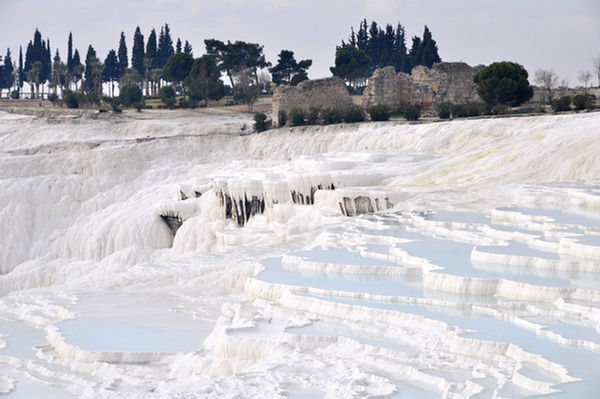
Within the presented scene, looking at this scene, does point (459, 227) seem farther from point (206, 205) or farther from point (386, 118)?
point (386, 118)

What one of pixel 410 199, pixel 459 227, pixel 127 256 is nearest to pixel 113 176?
pixel 127 256

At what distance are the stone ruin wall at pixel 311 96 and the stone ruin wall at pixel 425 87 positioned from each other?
3.71ft

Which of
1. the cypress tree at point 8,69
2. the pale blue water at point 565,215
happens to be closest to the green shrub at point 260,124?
the pale blue water at point 565,215

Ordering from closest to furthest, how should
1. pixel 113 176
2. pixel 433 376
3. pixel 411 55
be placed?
pixel 433 376
pixel 113 176
pixel 411 55

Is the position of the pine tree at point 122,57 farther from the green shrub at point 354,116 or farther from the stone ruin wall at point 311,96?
the green shrub at point 354,116

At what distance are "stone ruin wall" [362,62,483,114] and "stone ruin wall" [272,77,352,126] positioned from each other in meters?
1.13

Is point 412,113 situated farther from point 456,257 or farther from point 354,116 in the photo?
point 456,257

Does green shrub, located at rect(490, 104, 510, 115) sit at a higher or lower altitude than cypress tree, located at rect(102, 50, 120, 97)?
lower

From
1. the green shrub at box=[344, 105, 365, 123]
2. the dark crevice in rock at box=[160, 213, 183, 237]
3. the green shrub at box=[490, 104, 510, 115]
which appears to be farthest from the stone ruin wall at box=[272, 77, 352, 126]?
the dark crevice in rock at box=[160, 213, 183, 237]

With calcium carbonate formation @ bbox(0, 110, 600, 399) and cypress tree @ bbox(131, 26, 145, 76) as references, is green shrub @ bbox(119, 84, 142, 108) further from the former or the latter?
cypress tree @ bbox(131, 26, 145, 76)

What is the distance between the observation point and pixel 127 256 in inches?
960

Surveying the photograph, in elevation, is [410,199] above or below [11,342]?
above

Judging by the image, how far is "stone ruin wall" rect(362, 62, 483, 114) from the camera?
35688mm

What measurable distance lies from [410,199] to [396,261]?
5.94 meters
